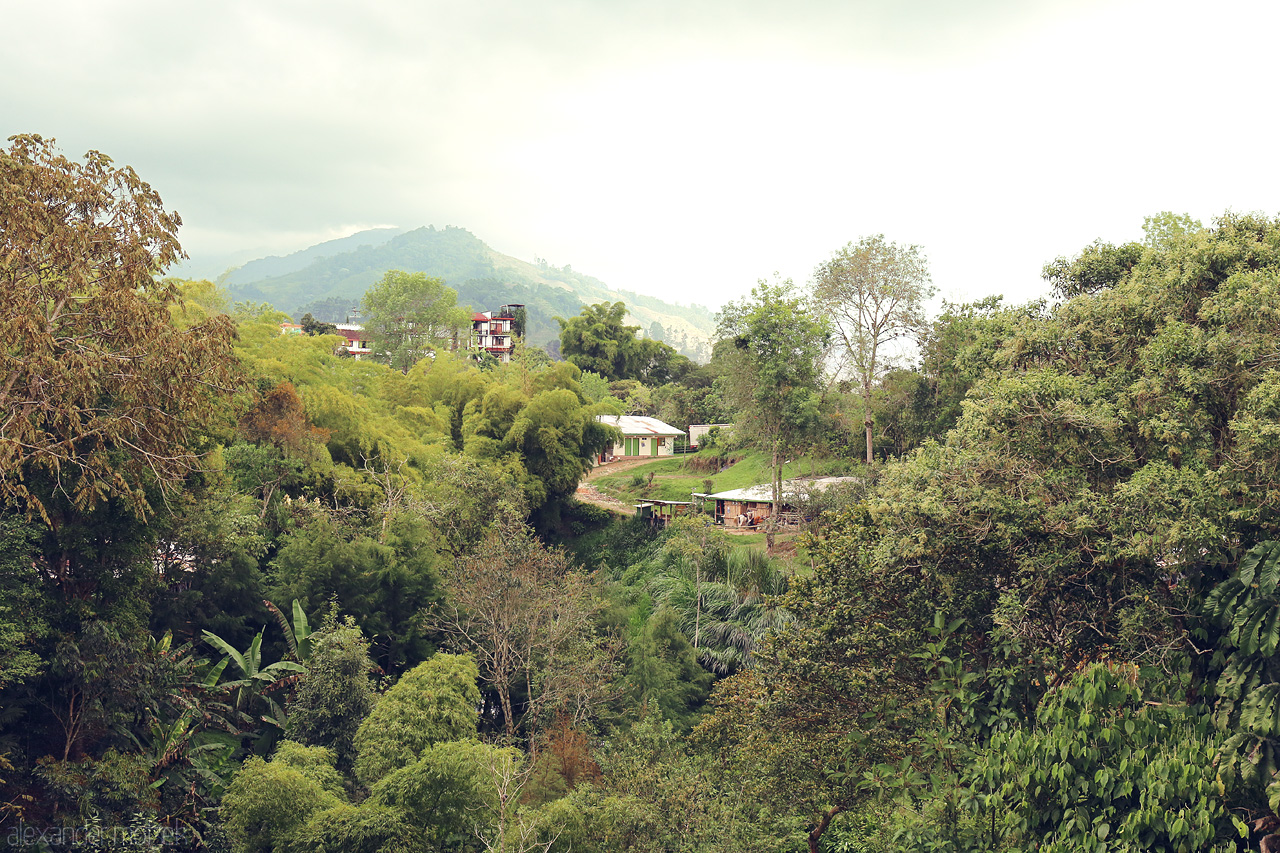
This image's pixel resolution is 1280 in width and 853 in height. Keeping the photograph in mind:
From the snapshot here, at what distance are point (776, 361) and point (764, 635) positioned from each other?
1443 cm

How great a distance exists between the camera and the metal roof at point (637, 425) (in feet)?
129

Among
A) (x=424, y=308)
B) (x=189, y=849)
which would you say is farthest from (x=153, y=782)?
(x=424, y=308)

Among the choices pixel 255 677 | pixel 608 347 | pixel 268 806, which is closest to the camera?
pixel 268 806

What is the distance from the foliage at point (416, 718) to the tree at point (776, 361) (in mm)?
14475

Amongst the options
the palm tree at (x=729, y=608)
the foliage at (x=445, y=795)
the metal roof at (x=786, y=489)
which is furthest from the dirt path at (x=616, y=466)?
the foliage at (x=445, y=795)

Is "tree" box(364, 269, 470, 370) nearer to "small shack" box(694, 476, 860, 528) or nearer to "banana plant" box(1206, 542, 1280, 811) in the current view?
"small shack" box(694, 476, 860, 528)

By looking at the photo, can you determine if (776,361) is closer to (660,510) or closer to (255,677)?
(660,510)

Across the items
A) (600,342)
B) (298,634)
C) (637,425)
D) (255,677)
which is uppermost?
(600,342)

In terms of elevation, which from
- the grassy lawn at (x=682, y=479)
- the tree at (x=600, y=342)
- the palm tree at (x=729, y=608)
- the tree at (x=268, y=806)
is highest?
the tree at (x=600, y=342)

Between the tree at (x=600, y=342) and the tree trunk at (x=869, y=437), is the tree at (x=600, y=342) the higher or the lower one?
the higher one

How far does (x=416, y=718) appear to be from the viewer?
9.85 m

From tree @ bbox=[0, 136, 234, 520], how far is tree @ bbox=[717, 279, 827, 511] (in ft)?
56.0

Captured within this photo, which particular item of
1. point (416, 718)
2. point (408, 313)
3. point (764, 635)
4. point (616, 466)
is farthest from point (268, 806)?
point (408, 313)

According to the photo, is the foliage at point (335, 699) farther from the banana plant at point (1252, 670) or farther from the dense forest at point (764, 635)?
the banana plant at point (1252, 670)
